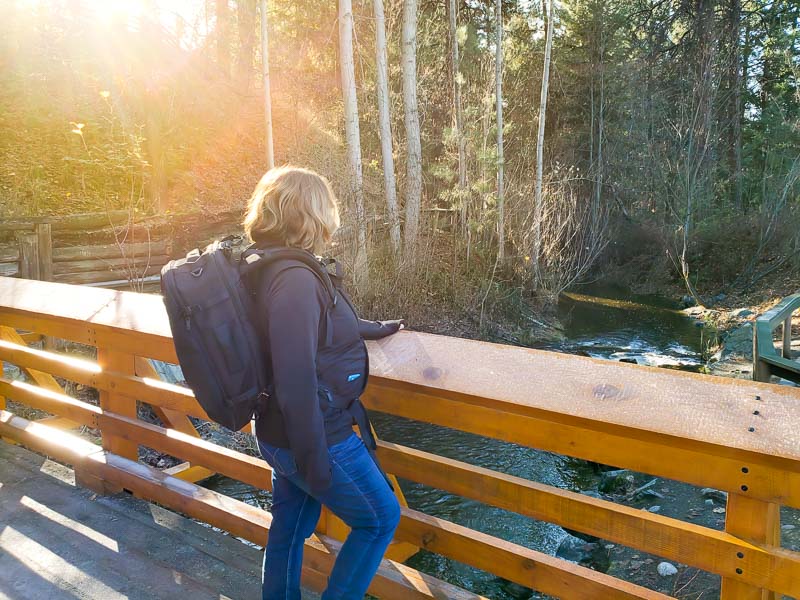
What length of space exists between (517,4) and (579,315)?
35.0 feet

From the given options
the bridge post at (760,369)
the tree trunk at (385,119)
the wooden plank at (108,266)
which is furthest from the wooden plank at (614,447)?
the tree trunk at (385,119)

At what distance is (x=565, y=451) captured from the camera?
5.94ft

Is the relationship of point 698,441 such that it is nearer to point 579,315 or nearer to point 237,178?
point 237,178

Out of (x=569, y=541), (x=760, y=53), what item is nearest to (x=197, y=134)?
(x=569, y=541)

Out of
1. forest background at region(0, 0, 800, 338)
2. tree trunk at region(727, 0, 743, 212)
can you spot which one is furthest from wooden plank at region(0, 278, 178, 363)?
tree trunk at region(727, 0, 743, 212)

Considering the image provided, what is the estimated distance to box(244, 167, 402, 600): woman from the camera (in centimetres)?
173

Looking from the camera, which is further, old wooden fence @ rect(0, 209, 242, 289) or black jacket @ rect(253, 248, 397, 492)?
old wooden fence @ rect(0, 209, 242, 289)

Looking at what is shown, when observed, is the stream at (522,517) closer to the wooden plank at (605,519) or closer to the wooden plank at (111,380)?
the wooden plank at (111,380)

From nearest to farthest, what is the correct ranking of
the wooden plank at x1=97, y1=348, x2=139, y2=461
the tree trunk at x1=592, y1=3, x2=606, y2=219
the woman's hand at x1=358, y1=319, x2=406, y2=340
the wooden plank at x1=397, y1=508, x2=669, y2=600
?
1. the wooden plank at x1=397, y1=508, x2=669, y2=600
2. the woman's hand at x1=358, y1=319, x2=406, y2=340
3. the wooden plank at x1=97, y1=348, x2=139, y2=461
4. the tree trunk at x1=592, y1=3, x2=606, y2=219

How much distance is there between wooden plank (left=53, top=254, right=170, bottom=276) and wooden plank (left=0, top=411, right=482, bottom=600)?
7.61 metres

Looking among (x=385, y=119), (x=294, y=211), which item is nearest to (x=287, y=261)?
(x=294, y=211)

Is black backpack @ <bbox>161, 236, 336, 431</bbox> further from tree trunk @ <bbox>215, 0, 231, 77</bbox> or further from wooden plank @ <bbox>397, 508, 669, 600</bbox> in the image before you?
tree trunk @ <bbox>215, 0, 231, 77</bbox>

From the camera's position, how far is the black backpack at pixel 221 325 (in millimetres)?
1785

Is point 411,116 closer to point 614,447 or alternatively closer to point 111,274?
point 111,274
